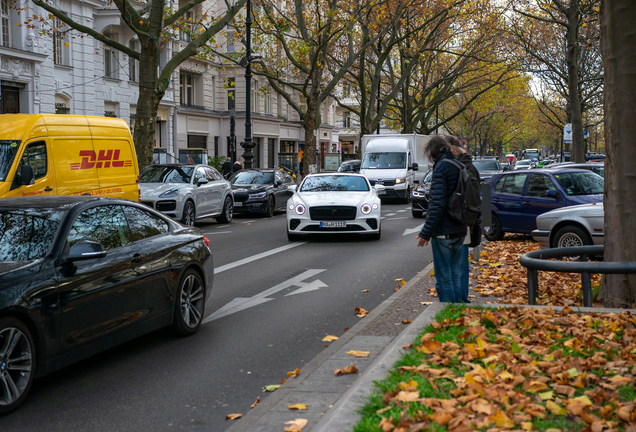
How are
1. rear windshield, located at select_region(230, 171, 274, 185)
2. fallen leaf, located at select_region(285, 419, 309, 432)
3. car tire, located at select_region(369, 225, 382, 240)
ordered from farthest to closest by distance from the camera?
1. rear windshield, located at select_region(230, 171, 274, 185)
2. car tire, located at select_region(369, 225, 382, 240)
3. fallen leaf, located at select_region(285, 419, 309, 432)

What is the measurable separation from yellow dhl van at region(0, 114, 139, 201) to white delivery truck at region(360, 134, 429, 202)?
612 inches

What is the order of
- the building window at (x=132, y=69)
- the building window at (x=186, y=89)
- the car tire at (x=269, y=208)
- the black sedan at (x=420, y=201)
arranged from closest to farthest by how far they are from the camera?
1. the black sedan at (x=420, y=201)
2. the car tire at (x=269, y=208)
3. the building window at (x=132, y=69)
4. the building window at (x=186, y=89)

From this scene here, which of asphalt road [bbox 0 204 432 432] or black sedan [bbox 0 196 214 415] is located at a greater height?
black sedan [bbox 0 196 214 415]

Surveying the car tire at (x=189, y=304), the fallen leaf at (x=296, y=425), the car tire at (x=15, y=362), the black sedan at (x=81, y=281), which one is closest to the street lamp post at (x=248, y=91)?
the car tire at (x=189, y=304)

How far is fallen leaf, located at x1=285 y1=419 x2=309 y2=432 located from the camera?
13.9ft

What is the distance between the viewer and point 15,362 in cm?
490

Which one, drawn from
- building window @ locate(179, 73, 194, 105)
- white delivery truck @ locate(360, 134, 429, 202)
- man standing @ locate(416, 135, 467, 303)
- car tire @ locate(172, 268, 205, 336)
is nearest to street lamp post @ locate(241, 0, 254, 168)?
white delivery truck @ locate(360, 134, 429, 202)

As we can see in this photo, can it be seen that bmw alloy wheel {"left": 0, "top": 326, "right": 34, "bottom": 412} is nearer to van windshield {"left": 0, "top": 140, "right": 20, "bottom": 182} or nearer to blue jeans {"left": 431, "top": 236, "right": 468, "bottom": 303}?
blue jeans {"left": 431, "top": 236, "right": 468, "bottom": 303}

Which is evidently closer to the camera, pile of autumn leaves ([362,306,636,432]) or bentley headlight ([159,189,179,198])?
pile of autumn leaves ([362,306,636,432])

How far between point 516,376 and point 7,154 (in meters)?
10.9

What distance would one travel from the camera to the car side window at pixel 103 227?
19.1ft

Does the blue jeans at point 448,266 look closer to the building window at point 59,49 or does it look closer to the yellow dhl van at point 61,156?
the yellow dhl van at point 61,156

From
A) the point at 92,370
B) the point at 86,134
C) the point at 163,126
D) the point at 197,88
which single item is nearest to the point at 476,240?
the point at 92,370

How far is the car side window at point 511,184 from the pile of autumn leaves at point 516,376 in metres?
9.00
